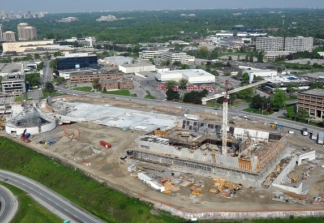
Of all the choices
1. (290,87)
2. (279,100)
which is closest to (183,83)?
(290,87)

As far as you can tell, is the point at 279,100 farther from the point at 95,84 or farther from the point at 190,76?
the point at 95,84

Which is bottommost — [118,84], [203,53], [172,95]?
[172,95]

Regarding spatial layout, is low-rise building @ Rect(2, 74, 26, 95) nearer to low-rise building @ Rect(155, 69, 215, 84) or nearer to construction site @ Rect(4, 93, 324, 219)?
construction site @ Rect(4, 93, 324, 219)

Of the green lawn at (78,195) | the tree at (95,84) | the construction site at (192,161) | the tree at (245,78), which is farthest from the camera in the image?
the tree at (245,78)

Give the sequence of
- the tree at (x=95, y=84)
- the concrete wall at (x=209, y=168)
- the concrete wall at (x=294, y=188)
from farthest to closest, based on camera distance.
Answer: the tree at (x=95, y=84) < the concrete wall at (x=209, y=168) < the concrete wall at (x=294, y=188)

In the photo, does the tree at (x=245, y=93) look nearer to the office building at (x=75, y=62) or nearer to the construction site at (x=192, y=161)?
the construction site at (x=192, y=161)

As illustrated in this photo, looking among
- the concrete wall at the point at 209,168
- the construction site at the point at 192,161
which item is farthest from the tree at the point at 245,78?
the concrete wall at the point at 209,168

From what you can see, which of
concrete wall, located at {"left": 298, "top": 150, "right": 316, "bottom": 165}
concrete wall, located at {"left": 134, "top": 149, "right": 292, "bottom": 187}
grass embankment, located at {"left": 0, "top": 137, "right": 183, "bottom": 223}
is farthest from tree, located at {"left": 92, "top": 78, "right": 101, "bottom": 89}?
concrete wall, located at {"left": 298, "top": 150, "right": 316, "bottom": 165}
